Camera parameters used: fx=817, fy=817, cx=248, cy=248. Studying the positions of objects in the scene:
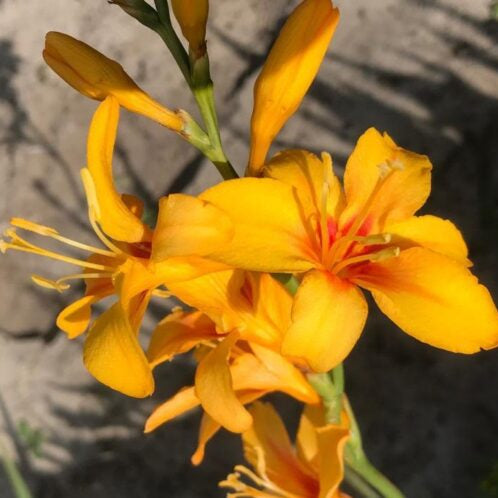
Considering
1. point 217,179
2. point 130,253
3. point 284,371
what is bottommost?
point 217,179

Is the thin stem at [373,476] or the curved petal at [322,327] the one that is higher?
the curved petal at [322,327]

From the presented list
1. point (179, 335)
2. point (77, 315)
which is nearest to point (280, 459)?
point (179, 335)

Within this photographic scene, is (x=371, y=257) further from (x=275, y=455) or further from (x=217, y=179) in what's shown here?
(x=217, y=179)

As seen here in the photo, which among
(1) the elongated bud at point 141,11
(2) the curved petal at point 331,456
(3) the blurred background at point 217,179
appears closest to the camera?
(1) the elongated bud at point 141,11

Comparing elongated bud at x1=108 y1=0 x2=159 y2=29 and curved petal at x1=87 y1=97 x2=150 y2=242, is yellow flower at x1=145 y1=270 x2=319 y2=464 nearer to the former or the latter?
curved petal at x1=87 y1=97 x2=150 y2=242

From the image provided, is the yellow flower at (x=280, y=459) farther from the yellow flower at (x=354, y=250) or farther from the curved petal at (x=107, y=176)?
the curved petal at (x=107, y=176)

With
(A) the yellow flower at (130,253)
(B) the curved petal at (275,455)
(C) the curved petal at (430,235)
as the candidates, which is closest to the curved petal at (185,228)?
(A) the yellow flower at (130,253)

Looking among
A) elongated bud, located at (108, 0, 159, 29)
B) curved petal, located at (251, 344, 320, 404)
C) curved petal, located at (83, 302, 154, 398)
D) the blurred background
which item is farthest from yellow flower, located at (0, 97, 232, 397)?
the blurred background
